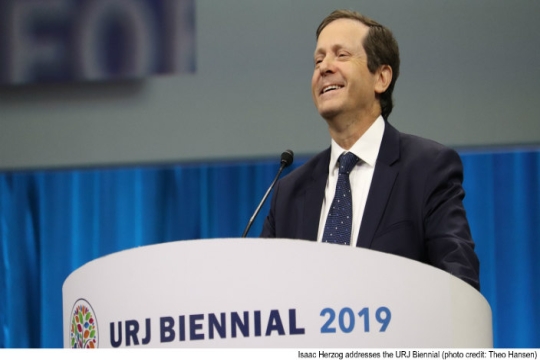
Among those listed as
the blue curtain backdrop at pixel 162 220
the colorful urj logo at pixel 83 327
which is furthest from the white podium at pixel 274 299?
the blue curtain backdrop at pixel 162 220

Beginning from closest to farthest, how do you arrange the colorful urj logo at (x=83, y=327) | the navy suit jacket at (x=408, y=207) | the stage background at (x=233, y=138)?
the colorful urj logo at (x=83, y=327), the navy suit jacket at (x=408, y=207), the stage background at (x=233, y=138)

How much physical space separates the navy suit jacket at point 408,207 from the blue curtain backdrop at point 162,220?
49.0 inches

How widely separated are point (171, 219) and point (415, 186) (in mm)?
1730

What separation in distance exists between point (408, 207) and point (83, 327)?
0.87 meters

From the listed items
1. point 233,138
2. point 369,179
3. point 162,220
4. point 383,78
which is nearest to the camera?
point 369,179

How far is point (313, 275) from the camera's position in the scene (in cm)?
150

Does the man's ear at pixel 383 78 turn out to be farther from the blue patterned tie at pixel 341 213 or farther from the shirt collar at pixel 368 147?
the blue patterned tie at pixel 341 213

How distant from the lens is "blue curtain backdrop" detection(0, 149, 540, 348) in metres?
3.44

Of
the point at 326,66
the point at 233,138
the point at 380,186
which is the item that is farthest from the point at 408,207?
the point at 233,138

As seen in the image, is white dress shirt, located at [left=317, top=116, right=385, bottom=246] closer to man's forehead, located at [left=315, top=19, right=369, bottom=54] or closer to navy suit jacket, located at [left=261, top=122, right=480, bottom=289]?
navy suit jacket, located at [left=261, top=122, right=480, bottom=289]

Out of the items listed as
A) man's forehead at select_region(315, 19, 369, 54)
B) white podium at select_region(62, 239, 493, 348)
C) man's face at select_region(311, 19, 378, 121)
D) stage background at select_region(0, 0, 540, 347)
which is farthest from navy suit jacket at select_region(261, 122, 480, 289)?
stage background at select_region(0, 0, 540, 347)

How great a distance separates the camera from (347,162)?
2305 millimetres

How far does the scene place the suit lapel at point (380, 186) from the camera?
2.13 m

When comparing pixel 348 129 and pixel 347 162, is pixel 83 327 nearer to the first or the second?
pixel 347 162
